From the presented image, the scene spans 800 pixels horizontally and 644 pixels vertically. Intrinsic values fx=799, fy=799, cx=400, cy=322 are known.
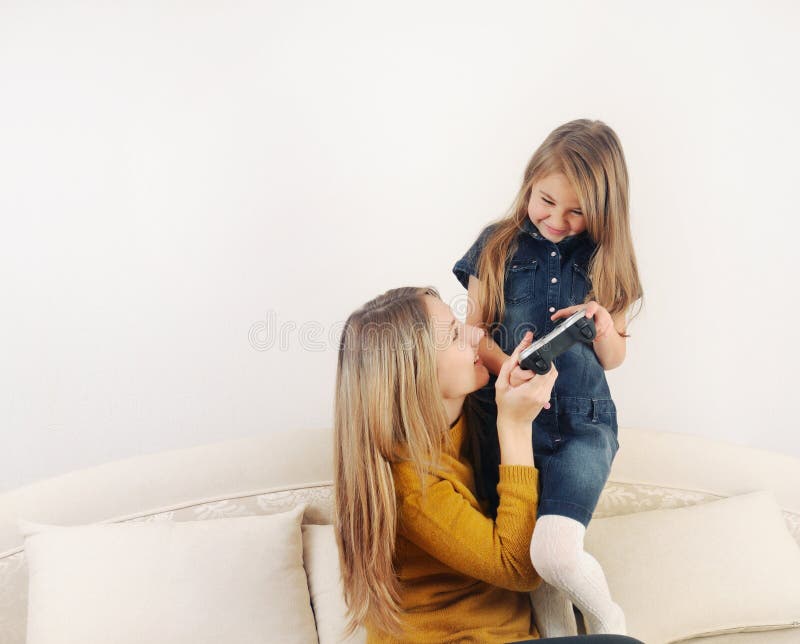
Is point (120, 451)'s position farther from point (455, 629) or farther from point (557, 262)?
point (557, 262)

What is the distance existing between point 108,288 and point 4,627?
0.70 metres

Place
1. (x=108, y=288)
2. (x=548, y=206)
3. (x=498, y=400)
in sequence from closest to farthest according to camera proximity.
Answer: (x=498, y=400), (x=548, y=206), (x=108, y=288)

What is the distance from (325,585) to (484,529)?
511mm

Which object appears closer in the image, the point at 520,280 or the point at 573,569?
the point at 573,569

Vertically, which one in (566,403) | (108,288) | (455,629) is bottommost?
(455,629)

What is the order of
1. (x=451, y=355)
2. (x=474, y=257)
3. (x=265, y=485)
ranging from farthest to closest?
1. (x=265, y=485)
2. (x=474, y=257)
3. (x=451, y=355)

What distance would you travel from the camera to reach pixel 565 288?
140cm

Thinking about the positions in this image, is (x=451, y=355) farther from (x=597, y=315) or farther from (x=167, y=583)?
(x=167, y=583)

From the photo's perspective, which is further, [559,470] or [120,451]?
[120,451]

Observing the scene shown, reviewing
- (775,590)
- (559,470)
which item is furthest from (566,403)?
(775,590)

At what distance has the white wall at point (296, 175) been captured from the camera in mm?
1696

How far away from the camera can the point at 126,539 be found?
1465 millimetres

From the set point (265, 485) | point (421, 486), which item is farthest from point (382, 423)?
point (265, 485)

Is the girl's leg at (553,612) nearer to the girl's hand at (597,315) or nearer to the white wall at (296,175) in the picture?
the girl's hand at (597,315)
